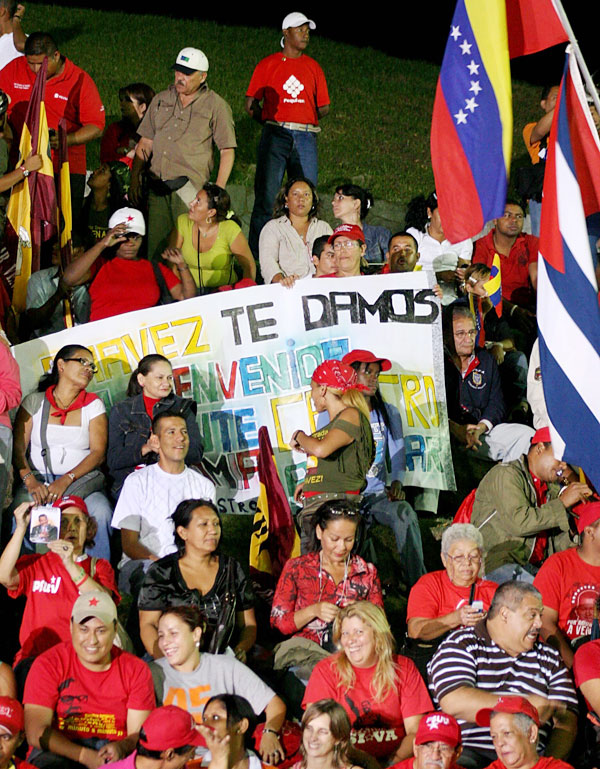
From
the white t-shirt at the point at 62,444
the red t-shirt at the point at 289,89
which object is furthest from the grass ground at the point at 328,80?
the white t-shirt at the point at 62,444

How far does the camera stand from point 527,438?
10.0 m

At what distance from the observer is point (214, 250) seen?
10820mm

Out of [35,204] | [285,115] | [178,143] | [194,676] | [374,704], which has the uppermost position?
[285,115]

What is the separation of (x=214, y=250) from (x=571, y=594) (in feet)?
13.6

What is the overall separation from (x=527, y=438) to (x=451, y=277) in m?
1.82

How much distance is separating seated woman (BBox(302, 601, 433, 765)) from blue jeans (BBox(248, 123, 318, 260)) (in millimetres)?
5666

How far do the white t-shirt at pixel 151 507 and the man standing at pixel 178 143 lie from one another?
337cm

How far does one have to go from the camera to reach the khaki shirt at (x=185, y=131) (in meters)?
11.5

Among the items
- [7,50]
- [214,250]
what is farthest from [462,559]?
[7,50]

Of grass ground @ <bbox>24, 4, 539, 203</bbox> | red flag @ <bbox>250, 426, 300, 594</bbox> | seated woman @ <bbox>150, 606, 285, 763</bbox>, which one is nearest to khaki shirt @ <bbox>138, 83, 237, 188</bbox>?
grass ground @ <bbox>24, 4, 539, 203</bbox>

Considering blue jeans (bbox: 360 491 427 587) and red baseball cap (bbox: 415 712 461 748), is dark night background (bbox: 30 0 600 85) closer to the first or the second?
blue jeans (bbox: 360 491 427 587)

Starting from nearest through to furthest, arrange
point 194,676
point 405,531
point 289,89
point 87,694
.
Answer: point 87,694 → point 194,676 → point 405,531 → point 289,89

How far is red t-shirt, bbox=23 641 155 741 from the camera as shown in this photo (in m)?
7.06

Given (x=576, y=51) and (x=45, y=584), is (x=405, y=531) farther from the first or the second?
(x=576, y=51)
